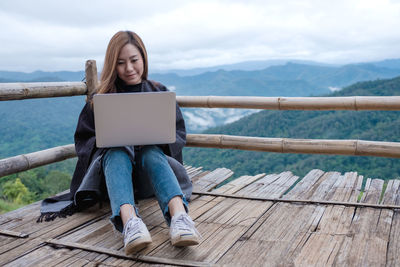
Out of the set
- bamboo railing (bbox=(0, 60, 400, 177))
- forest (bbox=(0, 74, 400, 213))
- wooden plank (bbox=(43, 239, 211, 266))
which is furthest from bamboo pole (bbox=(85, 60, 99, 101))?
forest (bbox=(0, 74, 400, 213))

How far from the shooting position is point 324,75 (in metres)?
102

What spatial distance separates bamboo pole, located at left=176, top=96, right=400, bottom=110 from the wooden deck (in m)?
0.61

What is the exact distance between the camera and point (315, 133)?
2709cm

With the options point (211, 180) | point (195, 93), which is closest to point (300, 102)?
point (211, 180)

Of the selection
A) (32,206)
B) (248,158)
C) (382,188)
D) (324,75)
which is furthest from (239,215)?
(324,75)

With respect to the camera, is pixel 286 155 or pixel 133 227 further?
pixel 286 155

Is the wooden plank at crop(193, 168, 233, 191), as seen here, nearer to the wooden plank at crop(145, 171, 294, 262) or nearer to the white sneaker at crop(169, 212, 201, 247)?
the wooden plank at crop(145, 171, 294, 262)

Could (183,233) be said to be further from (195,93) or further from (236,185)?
(195,93)

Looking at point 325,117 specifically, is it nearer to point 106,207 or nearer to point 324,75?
point 106,207

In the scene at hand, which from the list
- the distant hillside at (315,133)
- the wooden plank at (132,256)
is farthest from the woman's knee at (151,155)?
the distant hillside at (315,133)

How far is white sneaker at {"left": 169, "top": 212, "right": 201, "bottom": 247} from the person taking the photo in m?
1.71

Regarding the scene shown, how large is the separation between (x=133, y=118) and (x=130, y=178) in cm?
Result: 32

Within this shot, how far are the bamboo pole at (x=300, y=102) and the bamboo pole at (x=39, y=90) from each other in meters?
0.92

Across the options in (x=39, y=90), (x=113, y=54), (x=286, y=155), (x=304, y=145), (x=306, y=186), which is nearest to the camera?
(x=113, y=54)
